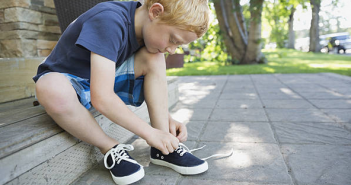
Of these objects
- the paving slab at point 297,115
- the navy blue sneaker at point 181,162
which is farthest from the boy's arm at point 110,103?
the paving slab at point 297,115

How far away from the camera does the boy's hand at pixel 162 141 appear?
1205mm

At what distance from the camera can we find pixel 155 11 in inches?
47.1

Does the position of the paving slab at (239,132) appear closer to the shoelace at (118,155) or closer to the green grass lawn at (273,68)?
the shoelace at (118,155)

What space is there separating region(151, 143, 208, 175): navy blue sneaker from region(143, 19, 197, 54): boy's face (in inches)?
21.0

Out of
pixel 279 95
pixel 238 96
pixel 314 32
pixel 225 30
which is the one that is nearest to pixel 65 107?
pixel 238 96

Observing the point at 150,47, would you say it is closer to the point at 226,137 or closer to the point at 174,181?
the point at 174,181

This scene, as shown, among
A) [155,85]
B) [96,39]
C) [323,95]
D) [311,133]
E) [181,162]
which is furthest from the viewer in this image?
→ [323,95]

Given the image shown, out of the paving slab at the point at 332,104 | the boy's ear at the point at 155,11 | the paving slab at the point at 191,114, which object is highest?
the boy's ear at the point at 155,11

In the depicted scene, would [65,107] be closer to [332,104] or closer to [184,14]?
[184,14]

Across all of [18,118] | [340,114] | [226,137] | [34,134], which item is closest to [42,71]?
[18,118]

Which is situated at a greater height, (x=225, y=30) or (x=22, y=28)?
(x=225, y=30)

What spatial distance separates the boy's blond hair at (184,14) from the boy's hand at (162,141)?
0.51 metres

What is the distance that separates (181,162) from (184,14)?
28.1 inches

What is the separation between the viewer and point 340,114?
85.4 inches
